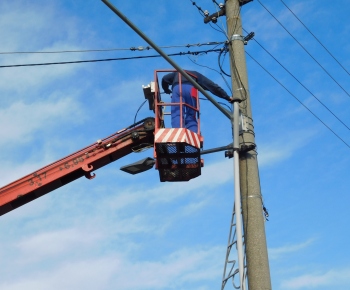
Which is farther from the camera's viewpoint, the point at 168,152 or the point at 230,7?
the point at 230,7

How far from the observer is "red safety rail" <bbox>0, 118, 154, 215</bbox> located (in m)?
10.9

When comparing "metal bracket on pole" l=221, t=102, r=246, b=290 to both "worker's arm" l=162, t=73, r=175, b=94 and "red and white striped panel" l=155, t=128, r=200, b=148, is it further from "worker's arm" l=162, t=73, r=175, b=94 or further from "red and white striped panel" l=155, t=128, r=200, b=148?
"worker's arm" l=162, t=73, r=175, b=94

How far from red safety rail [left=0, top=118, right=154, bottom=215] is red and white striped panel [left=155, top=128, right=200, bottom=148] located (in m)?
1.36

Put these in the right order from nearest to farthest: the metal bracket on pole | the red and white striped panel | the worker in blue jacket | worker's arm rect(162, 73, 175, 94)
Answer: the metal bracket on pole < the red and white striped panel < the worker in blue jacket < worker's arm rect(162, 73, 175, 94)

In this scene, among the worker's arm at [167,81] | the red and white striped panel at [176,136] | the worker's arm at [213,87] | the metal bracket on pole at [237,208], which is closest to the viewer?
the metal bracket on pole at [237,208]

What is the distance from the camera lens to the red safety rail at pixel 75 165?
35.9ft

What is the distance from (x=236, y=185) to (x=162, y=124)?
7.88ft

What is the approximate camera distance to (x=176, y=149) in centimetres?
955

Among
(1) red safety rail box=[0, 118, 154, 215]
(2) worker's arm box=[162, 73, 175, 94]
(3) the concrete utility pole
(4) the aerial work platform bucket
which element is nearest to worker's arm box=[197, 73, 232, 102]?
(3) the concrete utility pole

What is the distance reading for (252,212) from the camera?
8.58 meters

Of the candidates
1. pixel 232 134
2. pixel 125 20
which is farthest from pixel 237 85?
pixel 125 20

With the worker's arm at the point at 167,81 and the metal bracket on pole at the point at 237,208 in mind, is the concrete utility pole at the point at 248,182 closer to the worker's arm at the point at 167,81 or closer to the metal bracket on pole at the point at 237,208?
the metal bracket on pole at the point at 237,208

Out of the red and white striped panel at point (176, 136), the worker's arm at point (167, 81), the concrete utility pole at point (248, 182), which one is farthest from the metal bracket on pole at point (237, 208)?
the worker's arm at point (167, 81)

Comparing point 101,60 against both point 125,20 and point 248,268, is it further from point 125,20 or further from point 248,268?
point 248,268
